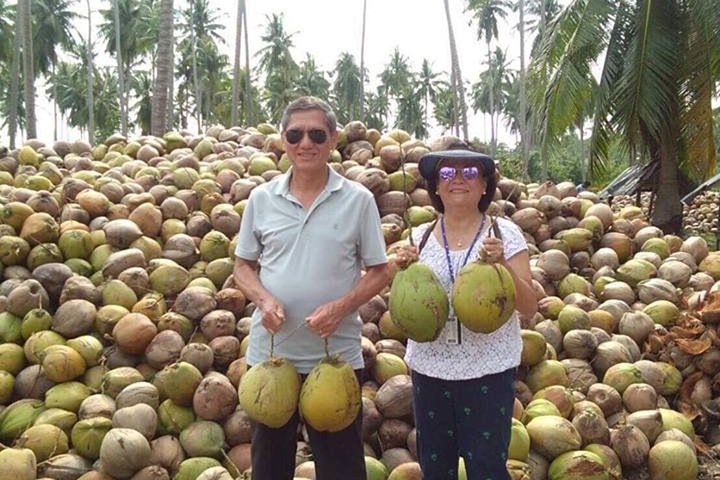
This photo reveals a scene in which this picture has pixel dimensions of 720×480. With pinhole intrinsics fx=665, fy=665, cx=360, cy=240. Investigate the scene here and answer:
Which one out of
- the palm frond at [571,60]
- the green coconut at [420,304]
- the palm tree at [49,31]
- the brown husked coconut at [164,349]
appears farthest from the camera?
the palm tree at [49,31]

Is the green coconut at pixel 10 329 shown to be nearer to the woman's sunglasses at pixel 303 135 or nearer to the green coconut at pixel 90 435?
the green coconut at pixel 90 435

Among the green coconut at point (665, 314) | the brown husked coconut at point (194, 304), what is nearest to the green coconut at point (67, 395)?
the brown husked coconut at point (194, 304)

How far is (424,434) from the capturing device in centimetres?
264

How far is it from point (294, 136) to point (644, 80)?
31.2ft

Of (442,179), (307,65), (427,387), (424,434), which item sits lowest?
(424,434)

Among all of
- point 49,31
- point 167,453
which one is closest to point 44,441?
point 167,453

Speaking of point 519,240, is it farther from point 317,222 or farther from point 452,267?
point 317,222

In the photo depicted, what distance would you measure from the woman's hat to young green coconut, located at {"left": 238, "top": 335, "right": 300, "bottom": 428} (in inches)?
35.7

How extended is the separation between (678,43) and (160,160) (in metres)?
8.70

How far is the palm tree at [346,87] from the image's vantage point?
5584 cm

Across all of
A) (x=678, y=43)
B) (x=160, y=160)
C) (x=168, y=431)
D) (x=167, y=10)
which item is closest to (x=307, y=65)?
(x=167, y=10)

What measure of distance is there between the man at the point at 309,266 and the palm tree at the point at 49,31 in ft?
142

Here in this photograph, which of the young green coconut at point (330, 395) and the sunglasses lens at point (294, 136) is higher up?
the sunglasses lens at point (294, 136)

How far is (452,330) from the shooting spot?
256 centimetres
